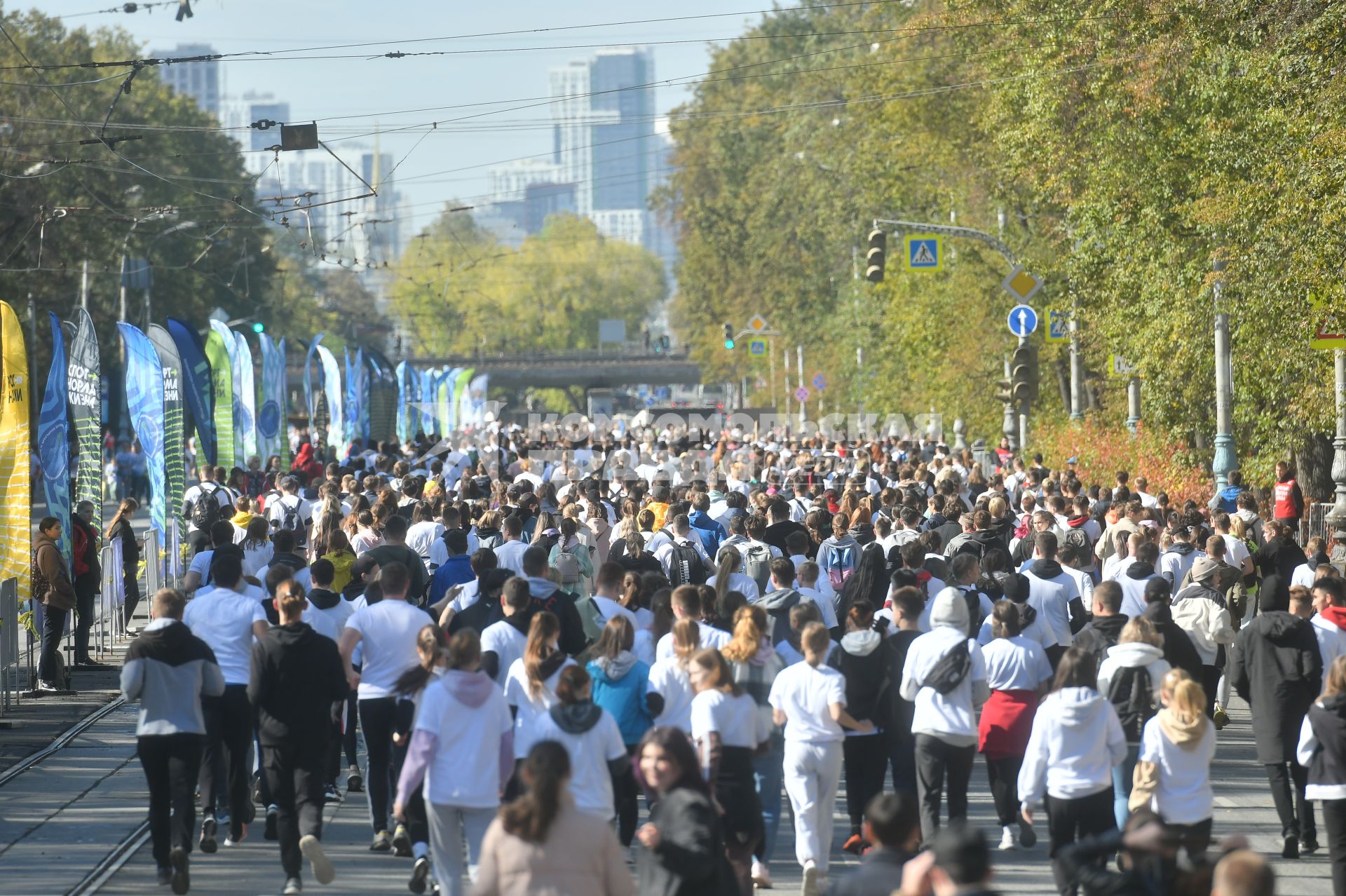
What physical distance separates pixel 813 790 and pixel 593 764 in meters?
1.84

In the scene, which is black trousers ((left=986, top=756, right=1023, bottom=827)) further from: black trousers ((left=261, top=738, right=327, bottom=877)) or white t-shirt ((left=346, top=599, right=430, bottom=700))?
black trousers ((left=261, top=738, right=327, bottom=877))

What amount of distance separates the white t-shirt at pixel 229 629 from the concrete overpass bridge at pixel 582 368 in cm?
10675

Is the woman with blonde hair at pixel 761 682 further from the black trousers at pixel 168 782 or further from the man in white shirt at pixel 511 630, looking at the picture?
the black trousers at pixel 168 782

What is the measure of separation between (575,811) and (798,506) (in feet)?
42.4

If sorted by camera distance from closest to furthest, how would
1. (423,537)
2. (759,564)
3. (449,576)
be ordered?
1. (449,576)
2. (759,564)
3. (423,537)

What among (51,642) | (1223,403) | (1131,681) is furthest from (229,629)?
(1223,403)

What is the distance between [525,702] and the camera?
28.7ft

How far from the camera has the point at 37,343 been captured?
46719 millimetres

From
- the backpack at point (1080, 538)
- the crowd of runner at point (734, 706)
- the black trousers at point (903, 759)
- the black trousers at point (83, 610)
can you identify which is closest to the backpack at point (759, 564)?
the crowd of runner at point (734, 706)

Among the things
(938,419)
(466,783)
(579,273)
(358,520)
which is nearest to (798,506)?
(358,520)

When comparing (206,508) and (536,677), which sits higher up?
(206,508)

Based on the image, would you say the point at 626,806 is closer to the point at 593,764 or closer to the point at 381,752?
the point at 381,752

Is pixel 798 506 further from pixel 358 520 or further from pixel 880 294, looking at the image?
pixel 880 294

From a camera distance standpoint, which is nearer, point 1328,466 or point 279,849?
point 279,849
